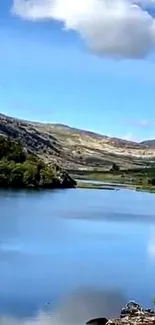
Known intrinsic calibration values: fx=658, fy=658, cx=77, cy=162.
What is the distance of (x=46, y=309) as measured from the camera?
2908 centimetres

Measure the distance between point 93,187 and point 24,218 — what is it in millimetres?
63429

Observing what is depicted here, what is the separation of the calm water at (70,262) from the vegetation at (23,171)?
31017 mm

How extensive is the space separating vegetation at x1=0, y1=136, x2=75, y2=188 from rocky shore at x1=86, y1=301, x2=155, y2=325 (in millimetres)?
87959

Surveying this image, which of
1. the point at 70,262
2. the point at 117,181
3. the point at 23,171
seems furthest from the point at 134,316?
the point at 117,181

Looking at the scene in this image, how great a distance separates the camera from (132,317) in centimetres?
2608

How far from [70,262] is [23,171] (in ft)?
243

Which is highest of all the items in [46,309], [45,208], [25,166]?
[25,166]

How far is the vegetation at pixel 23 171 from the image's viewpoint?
115875 millimetres

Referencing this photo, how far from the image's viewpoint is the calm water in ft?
97.0

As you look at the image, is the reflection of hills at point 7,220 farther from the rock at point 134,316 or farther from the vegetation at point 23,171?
the rock at point 134,316

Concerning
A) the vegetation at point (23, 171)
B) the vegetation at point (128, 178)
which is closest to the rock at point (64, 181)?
the vegetation at point (23, 171)

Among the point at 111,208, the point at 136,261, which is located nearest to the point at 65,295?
the point at 136,261

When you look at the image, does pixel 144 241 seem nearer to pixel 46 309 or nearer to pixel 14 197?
pixel 46 309

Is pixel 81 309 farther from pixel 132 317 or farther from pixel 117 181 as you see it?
pixel 117 181
